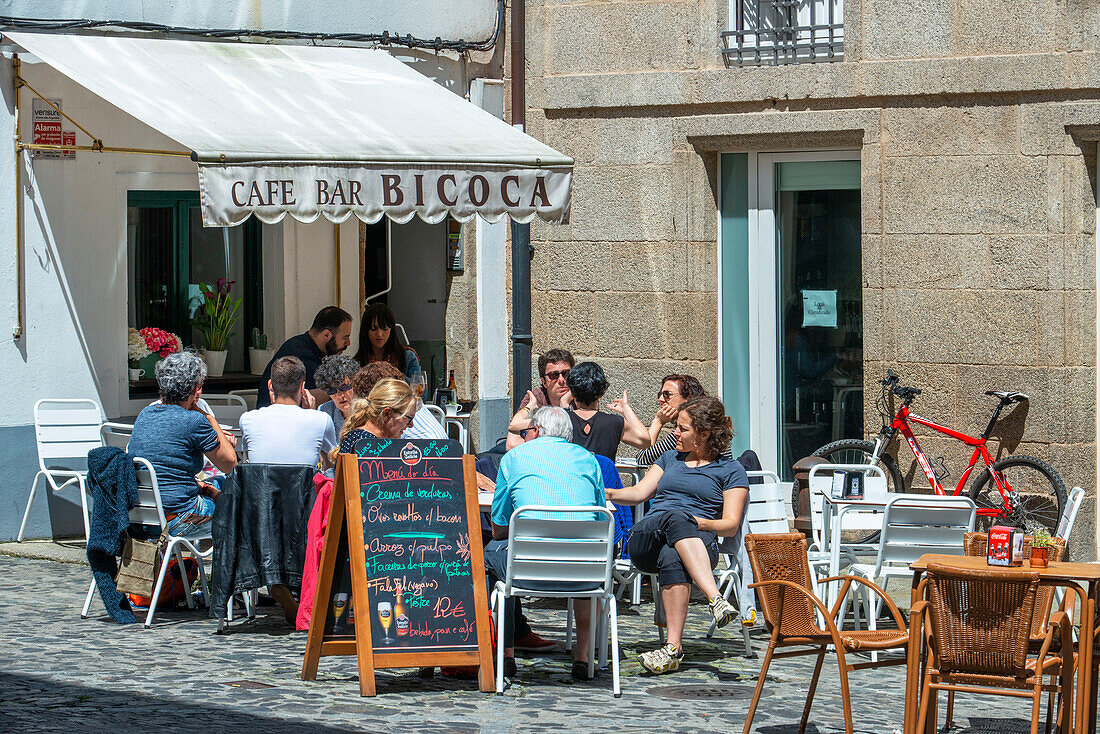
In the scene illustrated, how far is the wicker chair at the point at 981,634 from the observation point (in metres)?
5.41

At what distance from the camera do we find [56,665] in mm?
7191

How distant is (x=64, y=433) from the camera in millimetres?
10414

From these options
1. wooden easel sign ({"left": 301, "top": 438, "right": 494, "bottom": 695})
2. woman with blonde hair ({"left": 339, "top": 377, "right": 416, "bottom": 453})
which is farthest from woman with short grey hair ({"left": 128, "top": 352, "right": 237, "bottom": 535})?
wooden easel sign ({"left": 301, "top": 438, "right": 494, "bottom": 695})

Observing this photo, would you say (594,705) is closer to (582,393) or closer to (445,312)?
(582,393)

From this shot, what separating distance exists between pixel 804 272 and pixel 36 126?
539 cm

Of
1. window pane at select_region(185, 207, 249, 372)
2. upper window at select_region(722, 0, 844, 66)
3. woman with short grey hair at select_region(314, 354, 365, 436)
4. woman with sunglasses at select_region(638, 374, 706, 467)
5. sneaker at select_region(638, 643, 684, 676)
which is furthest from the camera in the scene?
window pane at select_region(185, 207, 249, 372)

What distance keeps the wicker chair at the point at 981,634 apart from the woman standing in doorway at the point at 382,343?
6.43 metres

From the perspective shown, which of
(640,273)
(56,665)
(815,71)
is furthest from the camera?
(640,273)

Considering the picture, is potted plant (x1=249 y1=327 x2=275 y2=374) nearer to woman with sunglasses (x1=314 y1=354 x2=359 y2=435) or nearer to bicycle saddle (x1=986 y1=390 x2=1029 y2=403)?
woman with sunglasses (x1=314 y1=354 x2=359 y2=435)

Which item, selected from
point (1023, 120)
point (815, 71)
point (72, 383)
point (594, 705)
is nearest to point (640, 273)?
point (815, 71)

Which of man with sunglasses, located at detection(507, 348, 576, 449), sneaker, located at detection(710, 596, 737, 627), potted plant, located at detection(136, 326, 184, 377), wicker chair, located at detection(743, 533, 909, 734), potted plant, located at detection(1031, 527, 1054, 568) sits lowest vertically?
sneaker, located at detection(710, 596, 737, 627)

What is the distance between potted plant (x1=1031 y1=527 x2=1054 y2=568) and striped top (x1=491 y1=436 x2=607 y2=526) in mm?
1949

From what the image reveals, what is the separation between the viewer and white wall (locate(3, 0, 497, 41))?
35.1 ft

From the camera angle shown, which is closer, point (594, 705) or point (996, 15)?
point (594, 705)
